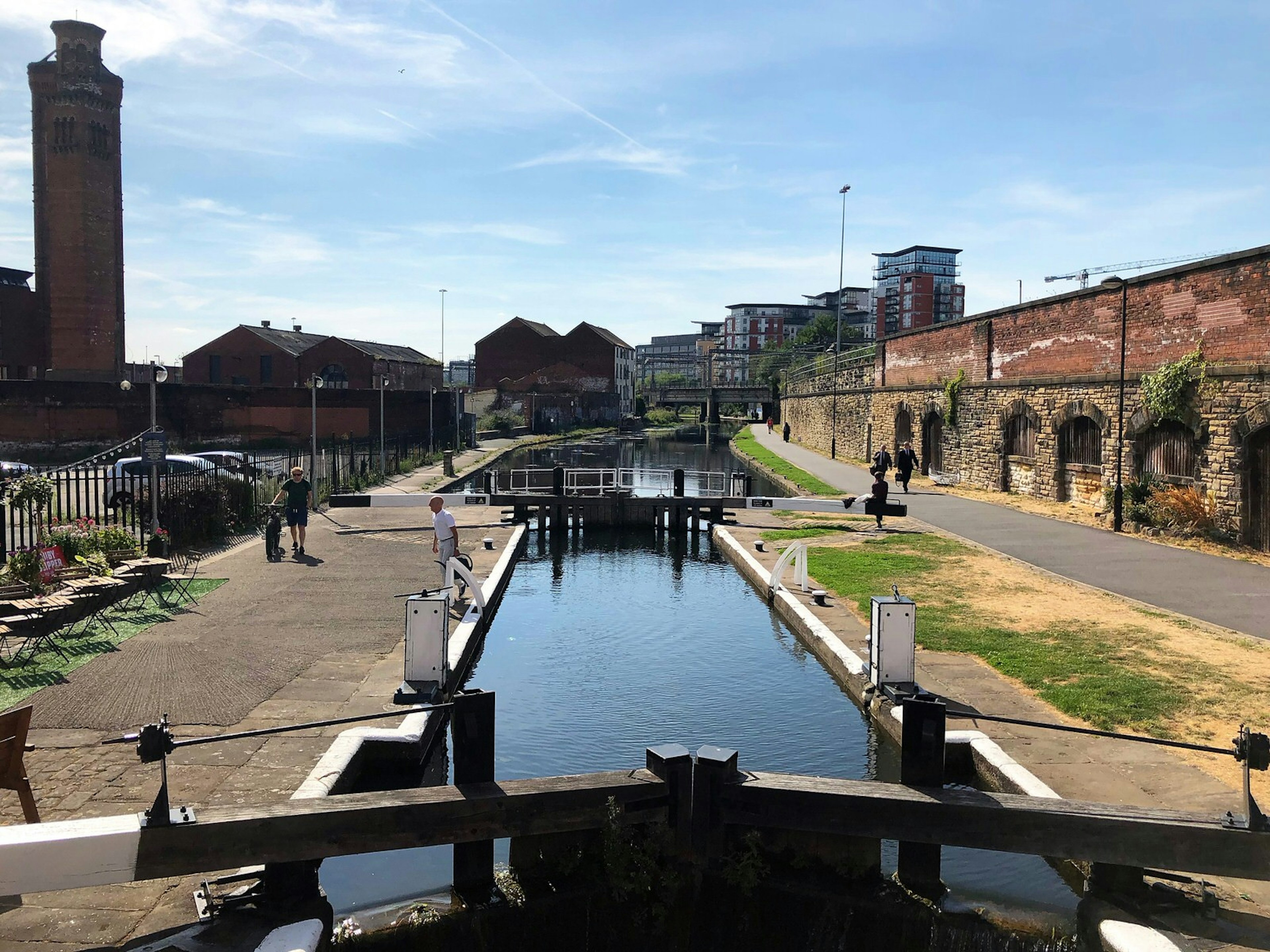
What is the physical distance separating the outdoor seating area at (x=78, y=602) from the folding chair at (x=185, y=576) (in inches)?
0.8

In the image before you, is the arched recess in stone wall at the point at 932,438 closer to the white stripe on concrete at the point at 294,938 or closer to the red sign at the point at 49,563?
the red sign at the point at 49,563

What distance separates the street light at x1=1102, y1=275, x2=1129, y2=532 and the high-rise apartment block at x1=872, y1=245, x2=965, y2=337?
321ft

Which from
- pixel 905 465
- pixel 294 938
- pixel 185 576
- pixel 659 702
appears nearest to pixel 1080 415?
pixel 905 465

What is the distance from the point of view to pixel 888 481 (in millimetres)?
34562

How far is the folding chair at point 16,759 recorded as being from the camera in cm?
588

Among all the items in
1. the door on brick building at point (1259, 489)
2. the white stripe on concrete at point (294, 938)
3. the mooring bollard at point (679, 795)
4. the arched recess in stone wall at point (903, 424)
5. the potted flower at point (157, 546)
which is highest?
the arched recess in stone wall at point (903, 424)

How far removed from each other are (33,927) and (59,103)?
189 ft

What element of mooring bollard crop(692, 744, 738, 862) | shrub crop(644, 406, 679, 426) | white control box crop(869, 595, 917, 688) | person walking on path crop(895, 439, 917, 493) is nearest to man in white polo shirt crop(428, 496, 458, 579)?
white control box crop(869, 595, 917, 688)

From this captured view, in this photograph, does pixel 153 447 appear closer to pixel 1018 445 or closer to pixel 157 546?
pixel 157 546

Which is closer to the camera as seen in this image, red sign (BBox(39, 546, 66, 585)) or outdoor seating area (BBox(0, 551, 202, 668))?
outdoor seating area (BBox(0, 551, 202, 668))

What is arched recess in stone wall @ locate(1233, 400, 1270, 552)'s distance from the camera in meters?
16.8

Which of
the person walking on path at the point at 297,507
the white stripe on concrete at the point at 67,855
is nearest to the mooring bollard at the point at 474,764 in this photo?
the white stripe on concrete at the point at 67,855

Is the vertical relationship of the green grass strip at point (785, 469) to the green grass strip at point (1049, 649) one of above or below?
above

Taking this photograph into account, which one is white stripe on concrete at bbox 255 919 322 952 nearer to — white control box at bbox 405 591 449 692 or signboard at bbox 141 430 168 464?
white control box at bbox 405 591 449 692
